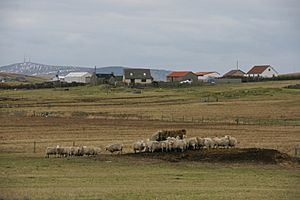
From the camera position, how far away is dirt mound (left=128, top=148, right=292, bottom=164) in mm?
32344

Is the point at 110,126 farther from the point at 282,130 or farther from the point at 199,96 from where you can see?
the point at 199,96

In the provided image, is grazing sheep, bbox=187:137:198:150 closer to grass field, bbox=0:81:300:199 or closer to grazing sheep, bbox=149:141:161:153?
grazing sheep, bbox=149:141:161:153

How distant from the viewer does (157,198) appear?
19484 mm

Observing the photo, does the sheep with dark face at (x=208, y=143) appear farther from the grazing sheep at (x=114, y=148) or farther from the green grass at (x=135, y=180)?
the grazing sheep at (x=114, y=148)

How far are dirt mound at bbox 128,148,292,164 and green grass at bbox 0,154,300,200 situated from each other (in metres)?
1.20

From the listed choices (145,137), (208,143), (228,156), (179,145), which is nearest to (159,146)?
(179,145)

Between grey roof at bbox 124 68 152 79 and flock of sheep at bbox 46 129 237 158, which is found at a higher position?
grey roof at bbox 124 68 152 79

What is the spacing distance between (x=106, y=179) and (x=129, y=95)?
8458cm

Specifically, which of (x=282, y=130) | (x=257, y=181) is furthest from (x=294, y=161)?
(x=282, y=130)

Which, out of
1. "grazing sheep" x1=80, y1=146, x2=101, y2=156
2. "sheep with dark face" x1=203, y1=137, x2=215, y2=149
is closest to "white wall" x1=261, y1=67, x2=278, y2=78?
"sheep with dark face" x1=203, y1=137, x2=215, y2=149

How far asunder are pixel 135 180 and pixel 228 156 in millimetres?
9482

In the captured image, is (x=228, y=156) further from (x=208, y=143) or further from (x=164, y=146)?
(x=164, y=146)

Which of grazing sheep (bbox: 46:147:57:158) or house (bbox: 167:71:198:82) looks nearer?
grazing sheep (bbox: 46:147:57:158)

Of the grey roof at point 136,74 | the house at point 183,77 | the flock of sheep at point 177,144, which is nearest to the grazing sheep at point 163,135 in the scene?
the flock of sheep at point 177,144
